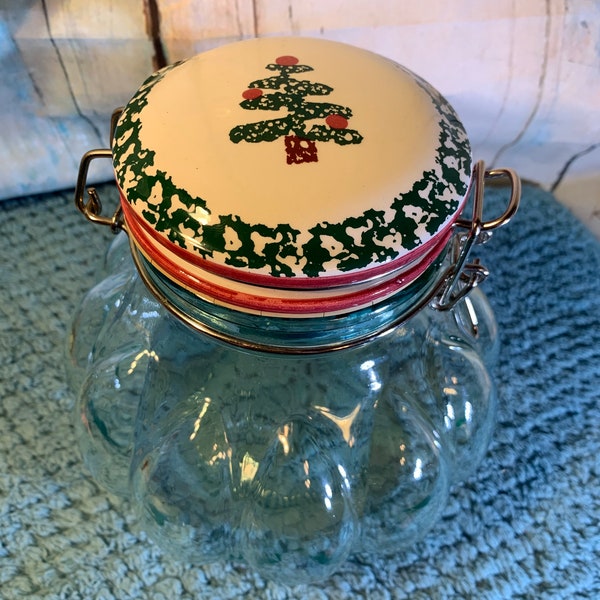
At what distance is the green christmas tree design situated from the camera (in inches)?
8.6

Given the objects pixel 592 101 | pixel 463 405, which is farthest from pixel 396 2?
pixel 463 405

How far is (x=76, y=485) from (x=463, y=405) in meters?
0.21

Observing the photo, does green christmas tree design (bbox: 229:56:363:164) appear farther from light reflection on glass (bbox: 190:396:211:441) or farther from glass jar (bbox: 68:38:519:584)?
light reflection on glass (bbox: 190:396:211:441)

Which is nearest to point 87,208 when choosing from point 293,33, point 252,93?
point 252,93

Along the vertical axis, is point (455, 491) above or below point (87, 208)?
below

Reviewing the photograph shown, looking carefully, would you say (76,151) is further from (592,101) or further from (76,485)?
(592,101)

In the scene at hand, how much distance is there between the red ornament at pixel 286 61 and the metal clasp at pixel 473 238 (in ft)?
0.26

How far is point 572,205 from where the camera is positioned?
528 millimetres

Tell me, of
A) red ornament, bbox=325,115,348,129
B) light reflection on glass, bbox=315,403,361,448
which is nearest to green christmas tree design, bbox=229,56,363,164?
red ornament, bbox=325,115,348,129

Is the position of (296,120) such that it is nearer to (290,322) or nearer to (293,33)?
(290,322)

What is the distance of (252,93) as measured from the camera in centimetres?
24

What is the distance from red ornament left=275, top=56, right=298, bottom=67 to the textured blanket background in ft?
0.77

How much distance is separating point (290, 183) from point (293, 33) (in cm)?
27

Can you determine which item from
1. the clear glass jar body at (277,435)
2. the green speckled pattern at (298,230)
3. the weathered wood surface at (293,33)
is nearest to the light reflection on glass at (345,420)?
the clear glass jar body at (277,435)
